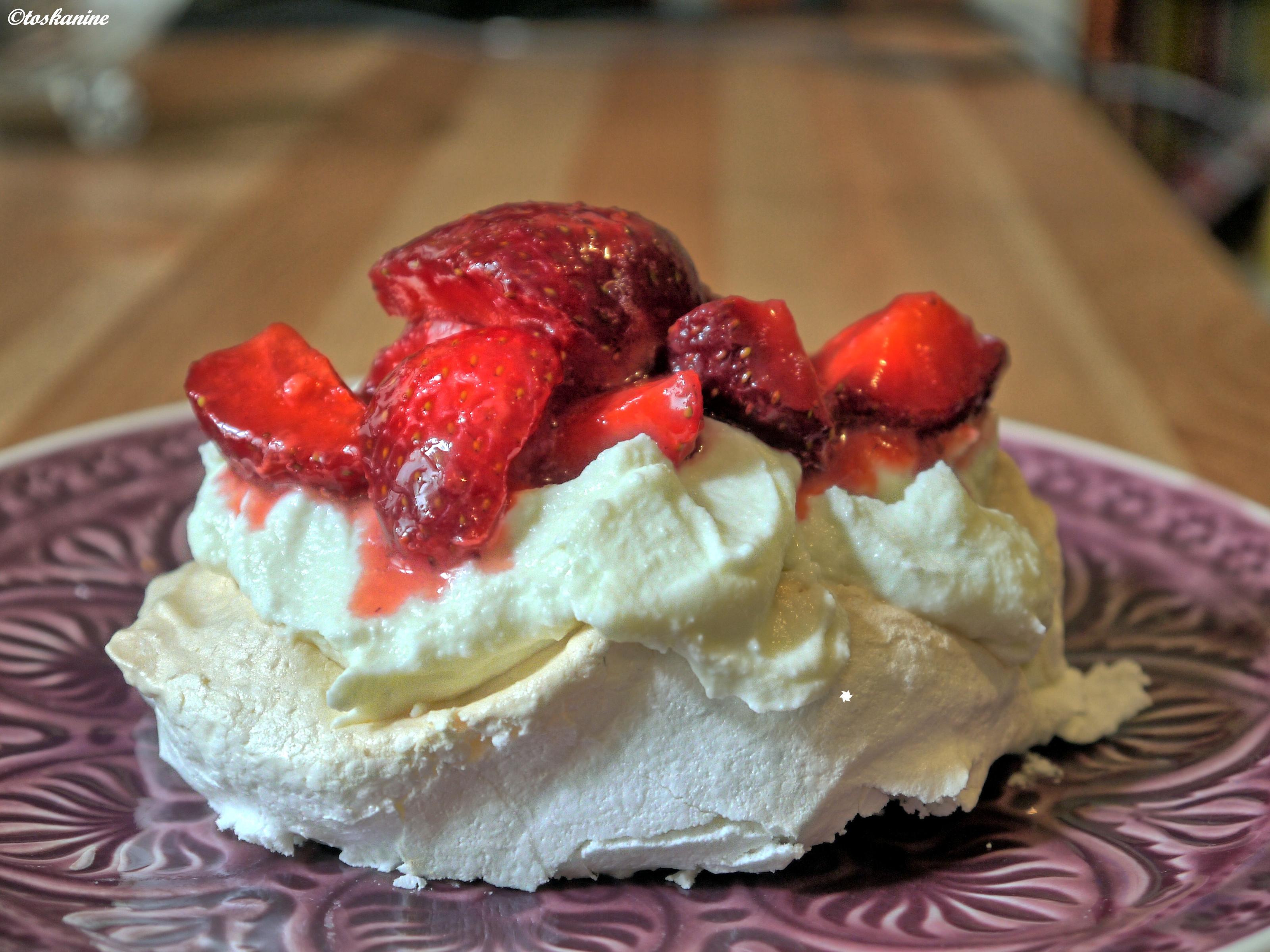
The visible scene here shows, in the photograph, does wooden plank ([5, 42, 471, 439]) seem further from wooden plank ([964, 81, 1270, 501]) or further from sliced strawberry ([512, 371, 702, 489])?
wooden plank ([964, 81, 1270, 501])

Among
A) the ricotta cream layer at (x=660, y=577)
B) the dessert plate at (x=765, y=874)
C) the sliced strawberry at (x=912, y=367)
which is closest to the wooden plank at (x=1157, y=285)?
the dessert plate at (x=765, y=874)

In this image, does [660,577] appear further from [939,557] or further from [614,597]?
[939,557]

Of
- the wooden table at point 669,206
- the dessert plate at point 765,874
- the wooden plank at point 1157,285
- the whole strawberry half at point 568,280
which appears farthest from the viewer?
the wooden table at point 669,206

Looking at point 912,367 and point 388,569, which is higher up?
point 912,367

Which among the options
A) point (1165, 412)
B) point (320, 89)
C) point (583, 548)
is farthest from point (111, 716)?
point (320, 89)

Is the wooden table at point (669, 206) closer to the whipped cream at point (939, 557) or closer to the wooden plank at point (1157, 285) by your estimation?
the wooden plank at point (1157, 285)

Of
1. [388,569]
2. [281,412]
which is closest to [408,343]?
[281,412]
